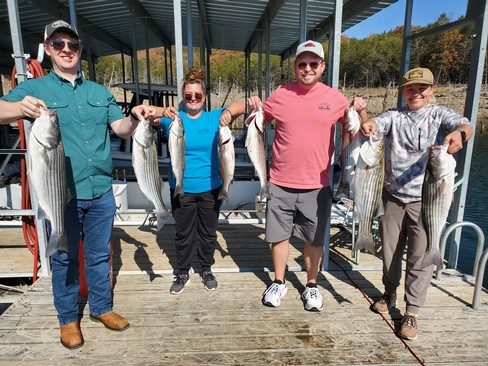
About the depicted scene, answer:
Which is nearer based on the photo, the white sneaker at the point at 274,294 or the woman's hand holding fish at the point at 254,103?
the woman's hand holding fish at the point at 254,103

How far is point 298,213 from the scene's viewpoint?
11.4 ft

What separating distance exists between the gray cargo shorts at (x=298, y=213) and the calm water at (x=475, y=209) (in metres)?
6.46

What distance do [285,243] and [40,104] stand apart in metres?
2.45

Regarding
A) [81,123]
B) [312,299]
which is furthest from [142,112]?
[312,299]

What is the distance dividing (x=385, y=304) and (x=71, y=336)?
2.87 meters

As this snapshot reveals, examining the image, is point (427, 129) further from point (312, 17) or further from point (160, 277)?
point (312, 17)

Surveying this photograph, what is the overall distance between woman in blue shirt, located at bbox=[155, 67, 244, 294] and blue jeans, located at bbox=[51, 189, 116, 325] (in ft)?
2.50

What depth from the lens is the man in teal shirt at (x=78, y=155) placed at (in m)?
2.58

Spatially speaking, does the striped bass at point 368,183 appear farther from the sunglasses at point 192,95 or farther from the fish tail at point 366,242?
the sunglasses at point 192,95

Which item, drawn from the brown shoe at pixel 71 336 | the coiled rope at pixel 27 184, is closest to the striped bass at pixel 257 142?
the brown shoe at pixel 71 336

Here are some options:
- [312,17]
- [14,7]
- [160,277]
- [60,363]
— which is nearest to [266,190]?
[160,277]

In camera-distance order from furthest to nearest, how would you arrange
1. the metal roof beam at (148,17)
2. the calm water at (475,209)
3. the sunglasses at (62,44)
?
the calm water at (475,209) < the metal roof beam at (148,17) < the sunglasses at (62,44)

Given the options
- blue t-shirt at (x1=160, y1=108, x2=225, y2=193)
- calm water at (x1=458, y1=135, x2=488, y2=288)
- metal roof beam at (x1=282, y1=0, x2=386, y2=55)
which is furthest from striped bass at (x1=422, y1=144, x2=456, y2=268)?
calm water at (x1=458, y1=135, x2=488, y2=288)

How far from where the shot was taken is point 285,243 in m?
3.54
